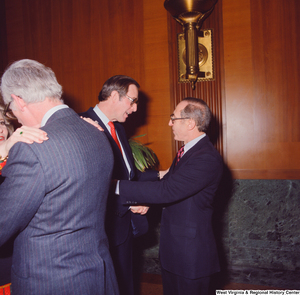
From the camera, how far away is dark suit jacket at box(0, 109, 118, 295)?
98 centimetres

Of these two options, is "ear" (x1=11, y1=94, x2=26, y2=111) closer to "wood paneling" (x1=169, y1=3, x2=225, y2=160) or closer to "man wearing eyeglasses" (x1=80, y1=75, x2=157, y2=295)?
"man wearing eyeglasses" (x1=80, y1=75, x2=157, y2=295)

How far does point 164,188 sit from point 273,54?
82.1 inches

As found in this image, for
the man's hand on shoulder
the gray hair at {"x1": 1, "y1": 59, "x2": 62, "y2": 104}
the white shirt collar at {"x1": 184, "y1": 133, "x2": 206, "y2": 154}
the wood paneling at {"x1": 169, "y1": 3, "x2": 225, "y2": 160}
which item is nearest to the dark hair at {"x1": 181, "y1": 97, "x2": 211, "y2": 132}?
the white shirt collar at {"x1": 184, "y1": 133, "x2": 206, "y2": 154}

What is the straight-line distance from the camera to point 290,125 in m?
2.92

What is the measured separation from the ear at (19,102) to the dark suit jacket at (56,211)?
145 mm

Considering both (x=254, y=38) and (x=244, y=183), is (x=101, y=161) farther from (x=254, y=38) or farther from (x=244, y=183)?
(x=254, y=38)

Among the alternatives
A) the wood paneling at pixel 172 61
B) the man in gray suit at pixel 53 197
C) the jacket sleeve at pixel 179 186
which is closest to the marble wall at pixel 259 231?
the wood paneling at pixel 172 61

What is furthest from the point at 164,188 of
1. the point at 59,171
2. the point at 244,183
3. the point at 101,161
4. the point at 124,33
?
the point at 124,33

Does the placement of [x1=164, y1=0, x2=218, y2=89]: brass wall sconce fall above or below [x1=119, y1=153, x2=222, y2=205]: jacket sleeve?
above

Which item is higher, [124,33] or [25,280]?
[124,33]

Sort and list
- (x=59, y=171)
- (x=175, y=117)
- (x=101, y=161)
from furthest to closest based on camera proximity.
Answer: (x=175, y=117), (x=101, y=161), (x=59, y=171)

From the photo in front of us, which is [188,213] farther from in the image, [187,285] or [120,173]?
[120,173]

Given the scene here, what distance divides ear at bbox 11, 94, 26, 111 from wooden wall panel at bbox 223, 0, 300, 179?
7.87ft

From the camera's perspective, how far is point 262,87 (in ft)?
9.75
